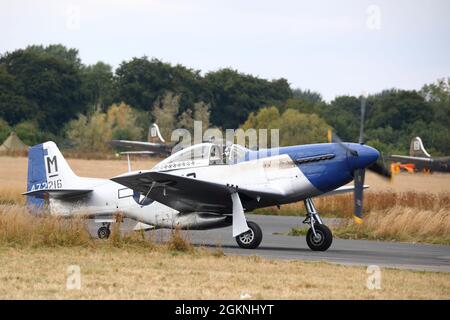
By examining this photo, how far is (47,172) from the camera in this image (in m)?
20.3

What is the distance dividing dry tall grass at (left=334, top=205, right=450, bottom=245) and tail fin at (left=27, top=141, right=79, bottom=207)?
6.23m

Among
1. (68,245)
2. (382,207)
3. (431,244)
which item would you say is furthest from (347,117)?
(68,245)

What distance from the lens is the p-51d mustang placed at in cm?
1738

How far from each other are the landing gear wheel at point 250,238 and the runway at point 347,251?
0.54 feet

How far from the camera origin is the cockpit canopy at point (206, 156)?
1814cm

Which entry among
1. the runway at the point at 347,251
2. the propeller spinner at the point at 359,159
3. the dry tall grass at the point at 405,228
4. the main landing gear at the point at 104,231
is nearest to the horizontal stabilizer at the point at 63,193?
the main landing gear at the point at 104,231

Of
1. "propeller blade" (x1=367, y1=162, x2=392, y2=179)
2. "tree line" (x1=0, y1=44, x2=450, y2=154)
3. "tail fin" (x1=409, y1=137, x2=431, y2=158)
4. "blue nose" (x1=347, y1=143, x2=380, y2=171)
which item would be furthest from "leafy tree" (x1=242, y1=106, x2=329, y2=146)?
"blue nose" (x1=347, y1=143, x2=380, y2=171)

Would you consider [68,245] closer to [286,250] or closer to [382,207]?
[286,250]

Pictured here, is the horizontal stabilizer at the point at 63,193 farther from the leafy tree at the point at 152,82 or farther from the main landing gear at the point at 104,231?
the leafy tree at the point at 152,82

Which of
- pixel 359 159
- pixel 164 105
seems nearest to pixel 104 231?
pixel 359 159

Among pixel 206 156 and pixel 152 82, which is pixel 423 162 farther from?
pixel 206 156

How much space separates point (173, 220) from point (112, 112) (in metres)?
43.9

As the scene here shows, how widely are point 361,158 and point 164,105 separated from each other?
46.9 metres
